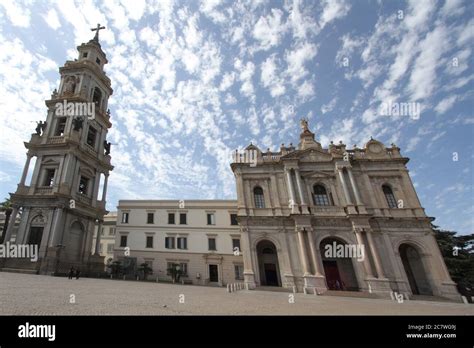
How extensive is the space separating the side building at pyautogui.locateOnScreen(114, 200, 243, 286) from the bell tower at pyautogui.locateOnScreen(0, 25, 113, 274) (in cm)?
665

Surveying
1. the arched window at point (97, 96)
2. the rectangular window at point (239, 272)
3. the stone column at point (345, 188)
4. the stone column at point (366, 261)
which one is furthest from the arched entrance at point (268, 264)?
the arched window at point (97, 96)

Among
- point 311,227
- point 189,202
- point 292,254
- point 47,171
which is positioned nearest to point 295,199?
point 311,227

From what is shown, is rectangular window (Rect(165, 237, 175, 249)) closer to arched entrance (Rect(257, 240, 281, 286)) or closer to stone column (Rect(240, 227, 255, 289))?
arched entrance (Rect(257, 240, 281, 286))

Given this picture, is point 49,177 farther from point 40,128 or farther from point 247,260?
point 247,260

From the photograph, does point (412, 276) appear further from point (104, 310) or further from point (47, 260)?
point (47, 260)

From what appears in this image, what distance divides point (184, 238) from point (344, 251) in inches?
773

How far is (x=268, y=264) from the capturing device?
23.3 metres

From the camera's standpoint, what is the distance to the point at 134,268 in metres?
28.7

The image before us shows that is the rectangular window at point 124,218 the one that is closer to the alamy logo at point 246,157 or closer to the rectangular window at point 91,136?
the rectangular window at point 91,136

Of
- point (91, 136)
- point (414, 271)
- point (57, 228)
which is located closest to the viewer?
point (57, 228)

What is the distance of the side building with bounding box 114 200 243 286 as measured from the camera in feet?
94.1

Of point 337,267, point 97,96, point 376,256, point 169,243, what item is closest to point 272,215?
point 337,267

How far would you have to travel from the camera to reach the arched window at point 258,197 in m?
24.2
